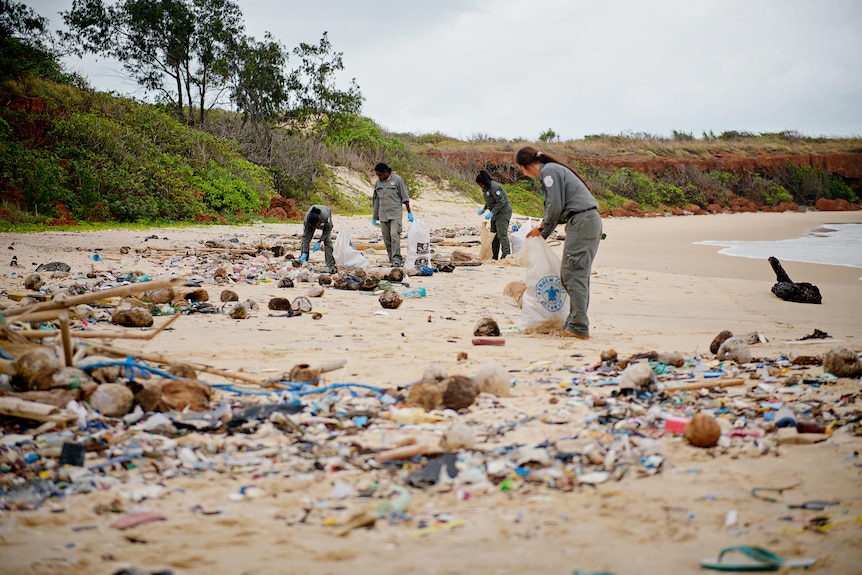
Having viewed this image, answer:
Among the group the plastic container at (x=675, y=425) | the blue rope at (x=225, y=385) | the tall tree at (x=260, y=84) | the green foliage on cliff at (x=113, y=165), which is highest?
the tall tree at (x=260, y=84)

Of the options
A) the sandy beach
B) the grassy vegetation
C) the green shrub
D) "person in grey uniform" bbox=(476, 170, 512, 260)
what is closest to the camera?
the sandy beach

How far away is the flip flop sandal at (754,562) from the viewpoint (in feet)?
6.14

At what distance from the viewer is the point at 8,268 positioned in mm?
8547

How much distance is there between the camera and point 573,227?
5664 millimetres

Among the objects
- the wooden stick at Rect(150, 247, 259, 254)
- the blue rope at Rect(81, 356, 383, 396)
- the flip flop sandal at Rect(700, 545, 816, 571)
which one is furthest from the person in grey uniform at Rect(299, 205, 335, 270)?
the flip flop sandal at Rect(700, 545, 816, 571)

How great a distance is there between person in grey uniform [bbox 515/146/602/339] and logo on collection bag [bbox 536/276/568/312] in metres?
0.13

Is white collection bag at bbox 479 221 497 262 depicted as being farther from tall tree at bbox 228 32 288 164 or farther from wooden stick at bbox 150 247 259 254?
tall tree at bbox 228 32 288 164

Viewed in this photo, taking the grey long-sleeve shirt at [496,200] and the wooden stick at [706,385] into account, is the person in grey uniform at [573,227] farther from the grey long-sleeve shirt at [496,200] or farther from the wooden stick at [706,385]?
the grey long-sleeve shirt at [496,200]

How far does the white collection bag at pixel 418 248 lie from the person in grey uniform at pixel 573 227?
4.37 m

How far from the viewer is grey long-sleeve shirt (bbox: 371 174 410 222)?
33.8 feet

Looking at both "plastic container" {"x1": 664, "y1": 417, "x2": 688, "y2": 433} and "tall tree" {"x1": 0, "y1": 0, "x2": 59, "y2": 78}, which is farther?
"tall tree" {"x1": 0, "y1": 0, "x2": 59, "y2": 78}

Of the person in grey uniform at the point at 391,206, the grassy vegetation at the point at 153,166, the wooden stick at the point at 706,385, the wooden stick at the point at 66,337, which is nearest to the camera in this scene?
the wooden stick at the point at 66,337

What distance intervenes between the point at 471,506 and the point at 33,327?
3311 millimetres

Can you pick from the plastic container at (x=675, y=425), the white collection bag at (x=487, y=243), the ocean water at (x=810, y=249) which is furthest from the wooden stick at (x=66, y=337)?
the ocean water at (x=810, y=249)
